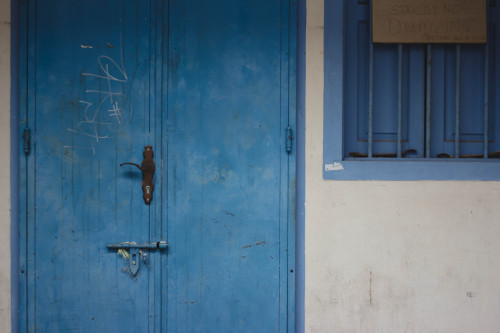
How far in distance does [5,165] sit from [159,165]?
90 cm

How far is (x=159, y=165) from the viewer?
2.11 m

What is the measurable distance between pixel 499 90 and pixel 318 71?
3.70 ft

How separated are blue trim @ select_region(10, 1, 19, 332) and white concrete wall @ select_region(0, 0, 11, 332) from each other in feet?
0.07

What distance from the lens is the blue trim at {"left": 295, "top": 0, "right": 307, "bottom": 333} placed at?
2125mm

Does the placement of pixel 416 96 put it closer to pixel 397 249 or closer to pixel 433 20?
pixel 433 20

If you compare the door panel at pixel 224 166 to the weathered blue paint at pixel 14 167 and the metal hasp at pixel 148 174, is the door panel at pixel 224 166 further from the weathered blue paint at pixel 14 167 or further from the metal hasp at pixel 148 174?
the weathered blue paint at pixel 14 167

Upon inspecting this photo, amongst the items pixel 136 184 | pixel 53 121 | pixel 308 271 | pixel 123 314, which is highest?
pixel 53 121

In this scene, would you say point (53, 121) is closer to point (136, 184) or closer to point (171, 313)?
point (136, 184)

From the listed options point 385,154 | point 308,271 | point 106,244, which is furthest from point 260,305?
point 385,154

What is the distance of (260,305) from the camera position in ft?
6.98

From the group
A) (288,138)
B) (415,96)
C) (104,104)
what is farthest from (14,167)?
(415,96)

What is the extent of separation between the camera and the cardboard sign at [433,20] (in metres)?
2.11

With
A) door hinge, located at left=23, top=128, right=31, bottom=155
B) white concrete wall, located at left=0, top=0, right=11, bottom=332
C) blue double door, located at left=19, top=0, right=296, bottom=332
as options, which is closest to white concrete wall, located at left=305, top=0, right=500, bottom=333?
blue double door, located at left=19, top=0, right=296, bottom=332

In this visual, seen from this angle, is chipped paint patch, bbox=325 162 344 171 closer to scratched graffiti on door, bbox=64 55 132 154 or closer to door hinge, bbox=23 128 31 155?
scratched graffiti on door, bbox=64 55 132 154
